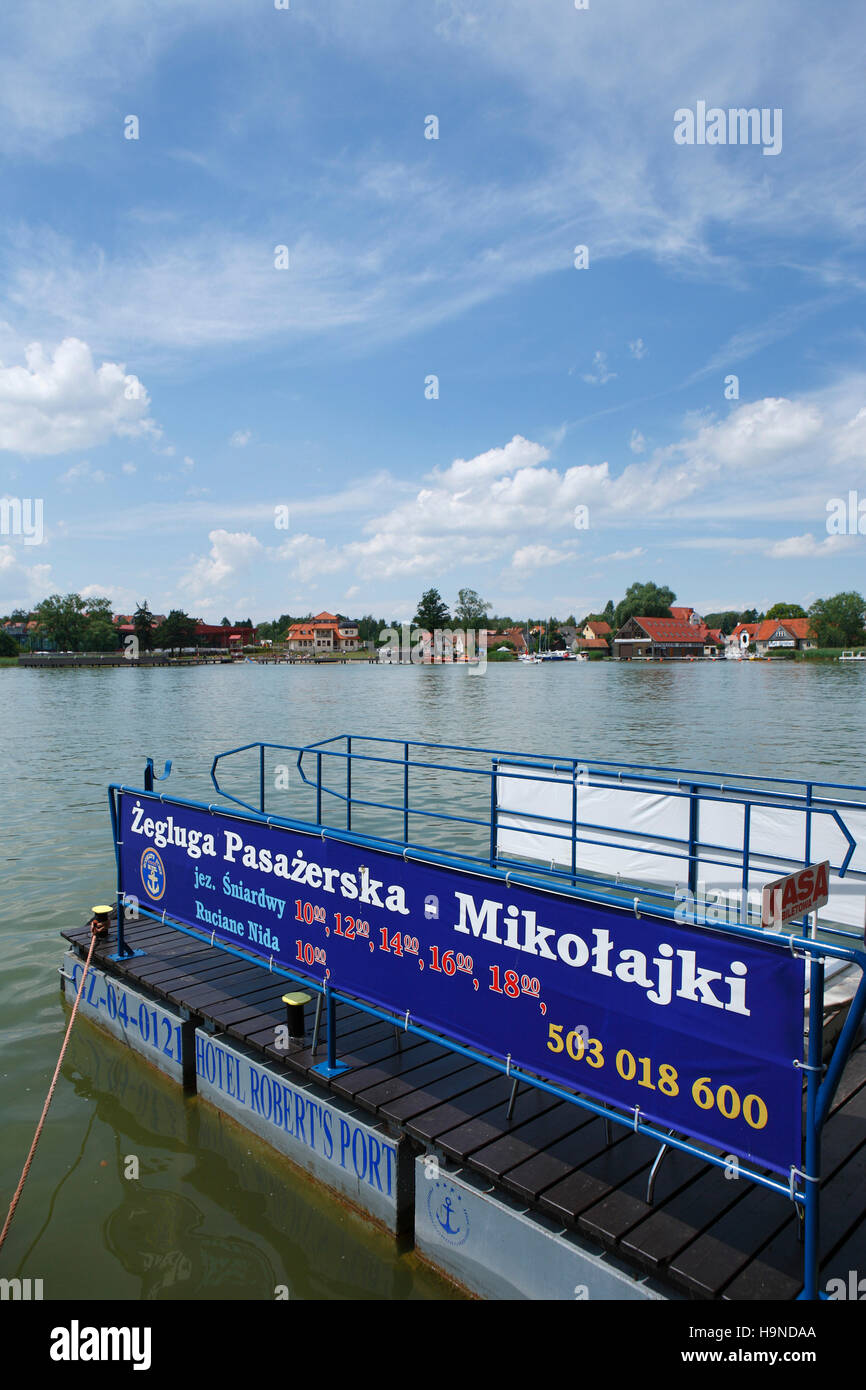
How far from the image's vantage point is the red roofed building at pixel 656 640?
167 metres

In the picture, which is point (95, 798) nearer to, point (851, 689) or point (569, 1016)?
point (569, 1016)

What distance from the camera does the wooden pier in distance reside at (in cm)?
355

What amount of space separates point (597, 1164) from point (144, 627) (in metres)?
180

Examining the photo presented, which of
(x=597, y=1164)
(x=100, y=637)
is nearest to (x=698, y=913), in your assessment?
(x=597, y=1164)

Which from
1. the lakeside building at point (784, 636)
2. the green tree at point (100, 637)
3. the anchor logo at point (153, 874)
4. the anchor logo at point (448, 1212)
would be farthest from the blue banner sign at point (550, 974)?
the lakeside building at point (784, 636)

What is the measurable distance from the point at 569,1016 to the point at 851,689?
2661 inches

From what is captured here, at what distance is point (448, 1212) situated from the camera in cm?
445

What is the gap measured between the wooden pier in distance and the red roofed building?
6463 inches

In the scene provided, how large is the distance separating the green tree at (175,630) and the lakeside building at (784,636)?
4610 inches

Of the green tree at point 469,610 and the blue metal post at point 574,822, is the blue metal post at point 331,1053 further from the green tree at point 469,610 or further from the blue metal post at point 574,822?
the green tree at point 469,610

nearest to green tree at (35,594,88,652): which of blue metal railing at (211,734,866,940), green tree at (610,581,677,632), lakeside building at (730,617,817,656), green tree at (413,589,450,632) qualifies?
green tree at (413,589,450,632)
